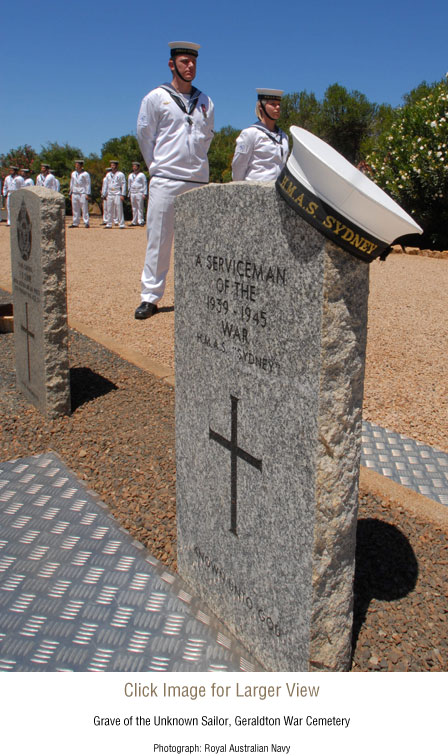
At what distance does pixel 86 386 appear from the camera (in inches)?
175

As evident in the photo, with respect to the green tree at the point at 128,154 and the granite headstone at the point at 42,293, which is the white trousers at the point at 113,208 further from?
the granite headstone at the point at 42,293

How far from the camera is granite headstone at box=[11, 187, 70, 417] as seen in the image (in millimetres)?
3686

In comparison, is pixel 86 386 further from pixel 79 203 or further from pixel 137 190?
pixel 137 190

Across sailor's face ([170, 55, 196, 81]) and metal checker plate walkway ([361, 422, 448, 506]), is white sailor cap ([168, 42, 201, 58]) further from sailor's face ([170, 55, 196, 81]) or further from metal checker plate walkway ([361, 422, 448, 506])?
metal checker plate walkway ([361, 422, 448, 506])

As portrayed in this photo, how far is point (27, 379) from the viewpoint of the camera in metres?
4.25

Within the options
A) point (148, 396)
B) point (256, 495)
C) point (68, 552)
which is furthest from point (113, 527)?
point (148, 396)

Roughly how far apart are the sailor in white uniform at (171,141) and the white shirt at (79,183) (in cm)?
1359

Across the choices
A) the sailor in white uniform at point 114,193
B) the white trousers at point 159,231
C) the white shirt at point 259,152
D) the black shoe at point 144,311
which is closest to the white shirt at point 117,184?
the sailor in white uniform at point 114,193

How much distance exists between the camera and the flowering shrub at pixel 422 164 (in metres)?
12.1

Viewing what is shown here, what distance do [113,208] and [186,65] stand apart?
48.6 ft

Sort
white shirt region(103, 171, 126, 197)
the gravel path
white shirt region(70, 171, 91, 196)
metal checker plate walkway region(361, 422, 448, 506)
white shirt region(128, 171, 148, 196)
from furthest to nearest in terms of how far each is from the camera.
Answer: white shirt region(128, 171, 148, 196) → white shirt region(103, 171, 126, 197) → white shirt region(70, 171, 91, 196) → the gravel path → metal checker plate walkway region(361, 422, 448, 506)

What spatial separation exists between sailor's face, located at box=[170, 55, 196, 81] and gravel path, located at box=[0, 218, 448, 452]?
2.25m

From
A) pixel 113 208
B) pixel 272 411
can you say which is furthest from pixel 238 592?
pixel 113 208

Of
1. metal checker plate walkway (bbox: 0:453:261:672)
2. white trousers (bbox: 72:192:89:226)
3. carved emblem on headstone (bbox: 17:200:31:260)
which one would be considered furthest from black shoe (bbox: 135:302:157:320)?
white trousers (bbox: 72:192:89:226)
